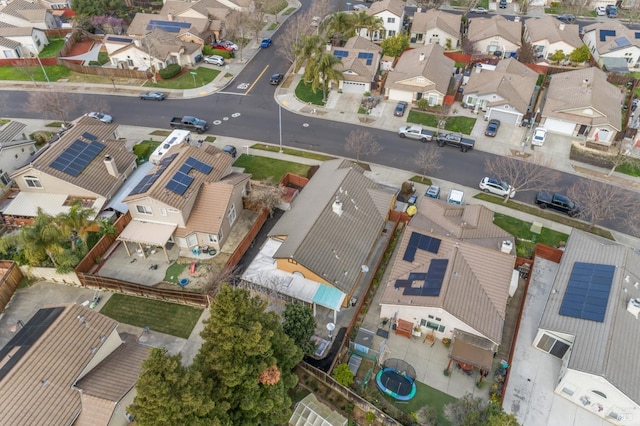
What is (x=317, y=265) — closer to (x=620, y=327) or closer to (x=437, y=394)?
(x=437, y=394)

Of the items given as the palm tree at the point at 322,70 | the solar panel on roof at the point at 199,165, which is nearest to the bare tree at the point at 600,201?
the palm tree at the point at 322,70

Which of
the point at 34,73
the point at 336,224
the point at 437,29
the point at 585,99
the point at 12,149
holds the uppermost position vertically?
the point at 437,29

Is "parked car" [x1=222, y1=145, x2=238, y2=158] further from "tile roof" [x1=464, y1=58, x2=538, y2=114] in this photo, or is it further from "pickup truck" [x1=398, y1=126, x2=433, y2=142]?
"tile roof" [x1=464, y1=58, x2=538, y2=114]

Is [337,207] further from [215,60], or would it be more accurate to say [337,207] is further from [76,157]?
[215,60]

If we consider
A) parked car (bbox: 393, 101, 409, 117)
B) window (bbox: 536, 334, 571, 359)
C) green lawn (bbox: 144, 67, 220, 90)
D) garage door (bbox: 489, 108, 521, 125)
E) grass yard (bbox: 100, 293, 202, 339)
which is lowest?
grass yard (bbox: 100, 293, 202, 339)

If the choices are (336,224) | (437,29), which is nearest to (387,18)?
(437,29)

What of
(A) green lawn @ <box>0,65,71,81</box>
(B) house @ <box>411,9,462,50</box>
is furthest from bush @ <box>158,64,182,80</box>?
(B) house @ <box>411,9,462,50</box>
